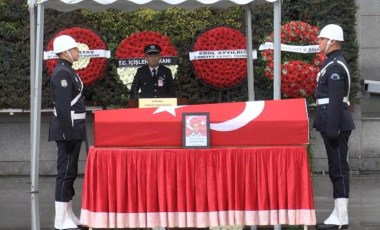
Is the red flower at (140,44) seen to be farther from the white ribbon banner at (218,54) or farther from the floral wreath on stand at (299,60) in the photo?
the floral wreath on stand at (299,60)

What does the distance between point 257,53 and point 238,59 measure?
1.93 feet

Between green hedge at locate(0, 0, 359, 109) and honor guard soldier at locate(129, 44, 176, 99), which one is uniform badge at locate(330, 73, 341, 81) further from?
green hedge at locate(0, 0, 359, 109)

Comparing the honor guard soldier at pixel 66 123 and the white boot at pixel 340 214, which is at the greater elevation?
the honor guard soldier at pixel 66 123

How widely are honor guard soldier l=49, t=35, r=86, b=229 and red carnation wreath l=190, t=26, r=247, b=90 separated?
12.8 ft

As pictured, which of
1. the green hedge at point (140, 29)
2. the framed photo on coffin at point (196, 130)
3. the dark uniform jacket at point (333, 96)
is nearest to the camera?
the framed photo on coffin at point (196, 130)

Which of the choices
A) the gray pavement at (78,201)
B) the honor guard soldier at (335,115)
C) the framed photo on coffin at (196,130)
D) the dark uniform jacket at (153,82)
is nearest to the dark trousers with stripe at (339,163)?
the honor guard soldier at (335,115)

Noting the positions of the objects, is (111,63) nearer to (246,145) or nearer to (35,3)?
(35,3)

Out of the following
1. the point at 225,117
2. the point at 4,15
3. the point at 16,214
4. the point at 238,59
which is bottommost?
the point at 16,214

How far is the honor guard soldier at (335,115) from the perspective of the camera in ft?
23.8

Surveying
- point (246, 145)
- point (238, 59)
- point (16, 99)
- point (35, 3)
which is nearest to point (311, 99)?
point (238, 59)

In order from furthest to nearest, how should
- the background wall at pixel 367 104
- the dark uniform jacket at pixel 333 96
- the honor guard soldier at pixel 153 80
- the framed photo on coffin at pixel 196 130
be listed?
1. the background wall at pixel 367 104
2. the honor guard soldier at pixel 153 80
3. the dark uniform jacket at pixel 333 96
4. the framed photo on coffin at pixel 196 130

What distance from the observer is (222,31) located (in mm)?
11102

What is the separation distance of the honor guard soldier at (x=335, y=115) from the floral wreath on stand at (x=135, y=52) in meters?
4.05

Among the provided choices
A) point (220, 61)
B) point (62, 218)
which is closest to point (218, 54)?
point (220, 61)
